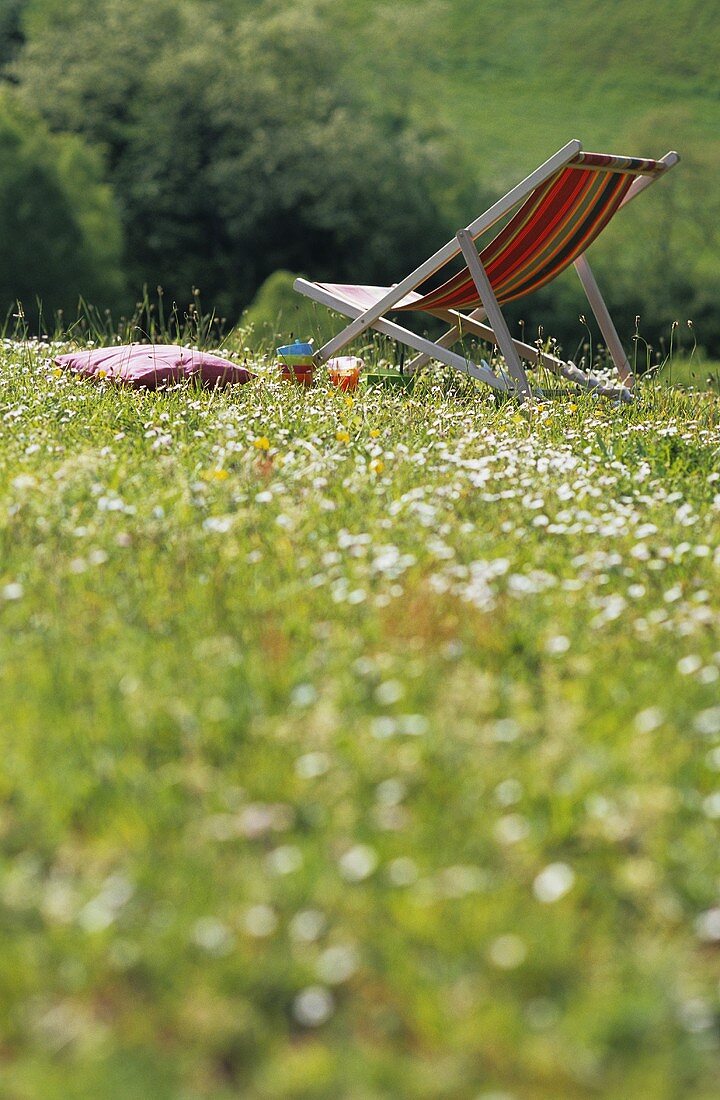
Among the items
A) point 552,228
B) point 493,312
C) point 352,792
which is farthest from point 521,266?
point 352,792

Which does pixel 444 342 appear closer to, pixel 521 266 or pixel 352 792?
pixel 521 266

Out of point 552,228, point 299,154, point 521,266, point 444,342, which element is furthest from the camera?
point 299,154

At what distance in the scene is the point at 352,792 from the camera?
2.25 metres

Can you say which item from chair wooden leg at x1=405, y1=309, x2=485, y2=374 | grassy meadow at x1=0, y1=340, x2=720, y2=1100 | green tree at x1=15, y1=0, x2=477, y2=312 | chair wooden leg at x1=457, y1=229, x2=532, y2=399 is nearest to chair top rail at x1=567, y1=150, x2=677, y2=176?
chair wooden leg at x1=457, y1=229, x2=532, y2=399

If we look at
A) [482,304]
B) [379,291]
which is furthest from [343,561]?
[379,291]

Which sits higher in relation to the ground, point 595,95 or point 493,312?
point 493,312

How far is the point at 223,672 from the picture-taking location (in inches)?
Answer: 107

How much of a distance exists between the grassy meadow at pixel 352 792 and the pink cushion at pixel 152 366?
5.74ft

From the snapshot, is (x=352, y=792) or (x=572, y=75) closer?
(x=352, y=792)

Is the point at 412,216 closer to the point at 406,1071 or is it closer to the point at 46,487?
the point at 46,487

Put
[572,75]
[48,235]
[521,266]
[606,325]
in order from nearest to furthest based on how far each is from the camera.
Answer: [521,266], [606,325], [48,235], [572,75]

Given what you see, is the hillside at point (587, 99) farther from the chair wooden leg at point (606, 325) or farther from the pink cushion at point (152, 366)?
the pink cushion at point (152, 366)

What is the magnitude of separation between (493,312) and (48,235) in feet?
93.9

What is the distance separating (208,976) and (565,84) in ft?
165
